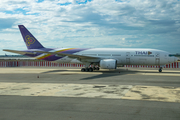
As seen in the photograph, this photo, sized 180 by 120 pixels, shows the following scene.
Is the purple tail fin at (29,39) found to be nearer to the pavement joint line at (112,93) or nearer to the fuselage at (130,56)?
the fuselage at (130,56)

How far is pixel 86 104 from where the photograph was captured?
8094mm

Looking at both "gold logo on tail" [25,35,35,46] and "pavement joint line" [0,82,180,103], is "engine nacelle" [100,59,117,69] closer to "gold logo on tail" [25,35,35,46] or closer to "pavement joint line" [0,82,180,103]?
"pavement joint line" [0,82,180,103]

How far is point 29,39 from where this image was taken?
28.8 meters

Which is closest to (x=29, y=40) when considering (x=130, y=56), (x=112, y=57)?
(x=112, y=57)

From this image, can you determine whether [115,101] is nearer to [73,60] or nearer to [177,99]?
[177,99]

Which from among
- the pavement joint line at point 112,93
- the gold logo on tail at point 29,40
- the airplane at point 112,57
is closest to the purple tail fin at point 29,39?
the gold logo on tail at point 29,40

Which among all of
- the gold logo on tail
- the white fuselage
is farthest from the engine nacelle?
the gold logo on tail

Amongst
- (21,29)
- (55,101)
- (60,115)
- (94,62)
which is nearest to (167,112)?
(60,115)

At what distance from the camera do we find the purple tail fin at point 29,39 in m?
28.6

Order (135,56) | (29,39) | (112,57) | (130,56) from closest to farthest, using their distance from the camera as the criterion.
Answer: (135,56) < (130,56) < (112,57) < (29,39)

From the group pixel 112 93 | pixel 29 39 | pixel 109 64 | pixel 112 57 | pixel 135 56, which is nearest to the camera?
pixel 112 93

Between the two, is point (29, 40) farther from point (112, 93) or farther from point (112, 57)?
point (112, 93)

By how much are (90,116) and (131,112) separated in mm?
1728

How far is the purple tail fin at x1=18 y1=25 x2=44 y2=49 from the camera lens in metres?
28.6
